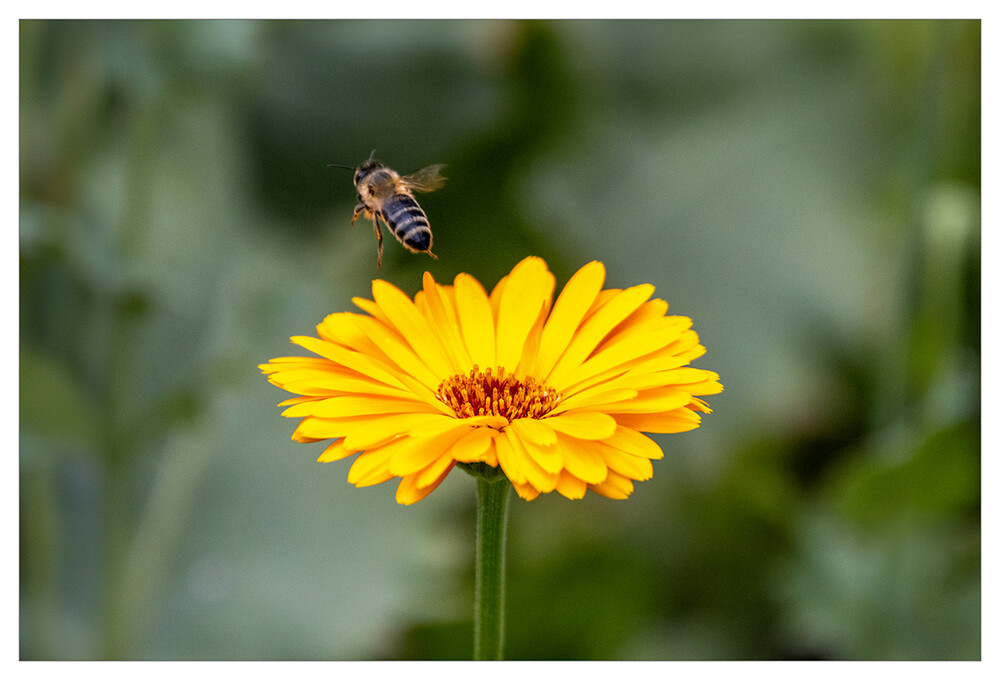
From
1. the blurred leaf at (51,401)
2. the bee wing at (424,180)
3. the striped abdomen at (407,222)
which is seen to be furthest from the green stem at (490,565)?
the blurred leaf at (51,401)

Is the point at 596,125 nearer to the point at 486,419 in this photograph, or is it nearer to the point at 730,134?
the point at 730,134

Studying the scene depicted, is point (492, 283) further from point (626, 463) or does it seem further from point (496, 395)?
point (626, 463)

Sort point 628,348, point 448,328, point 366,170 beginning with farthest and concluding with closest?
point 366,170
point 448,328
point 628,348

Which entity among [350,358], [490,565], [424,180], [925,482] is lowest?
[490,565]

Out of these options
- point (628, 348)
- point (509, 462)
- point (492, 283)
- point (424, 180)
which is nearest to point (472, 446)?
point (509, 462)

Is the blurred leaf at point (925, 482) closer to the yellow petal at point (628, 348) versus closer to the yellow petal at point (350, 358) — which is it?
the yellow petal at point (628, 348)
